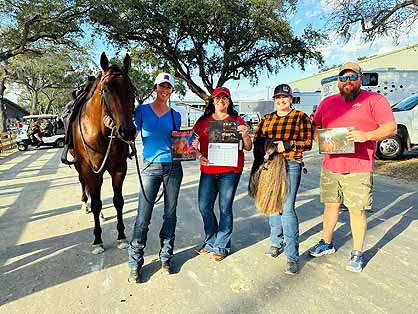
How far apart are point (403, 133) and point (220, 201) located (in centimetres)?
892

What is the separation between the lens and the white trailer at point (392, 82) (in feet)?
50.7

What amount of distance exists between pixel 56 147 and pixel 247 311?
2038 centimetres

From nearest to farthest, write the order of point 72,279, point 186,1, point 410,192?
point 72,279 < point 410,192 < point 186,1

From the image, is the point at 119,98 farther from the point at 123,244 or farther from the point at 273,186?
the point at 123,244

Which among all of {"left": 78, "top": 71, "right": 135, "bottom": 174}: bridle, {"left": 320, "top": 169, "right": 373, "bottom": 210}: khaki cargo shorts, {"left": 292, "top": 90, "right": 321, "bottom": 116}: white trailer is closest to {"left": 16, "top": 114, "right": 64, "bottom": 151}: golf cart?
{"left": 78, "top": 71, "right": 135, "bottom": 174}: bridle

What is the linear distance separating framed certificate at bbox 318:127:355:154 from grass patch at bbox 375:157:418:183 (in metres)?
5.74

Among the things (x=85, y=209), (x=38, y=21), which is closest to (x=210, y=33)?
(x=38, y=21)

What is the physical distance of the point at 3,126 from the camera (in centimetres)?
2525

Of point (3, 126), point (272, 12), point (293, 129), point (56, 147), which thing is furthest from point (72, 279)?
point (3, 126)

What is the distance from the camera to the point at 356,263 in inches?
129

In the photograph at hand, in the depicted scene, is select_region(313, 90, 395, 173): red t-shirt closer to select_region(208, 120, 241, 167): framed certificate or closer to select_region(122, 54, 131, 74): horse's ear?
select_region(208, 120, 241, 167): framed certificate

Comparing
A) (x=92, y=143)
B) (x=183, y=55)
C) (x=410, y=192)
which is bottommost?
(x=410, y=192)

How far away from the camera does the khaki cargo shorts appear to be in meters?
3.23

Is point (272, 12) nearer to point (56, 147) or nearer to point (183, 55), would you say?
point (183, 55)
